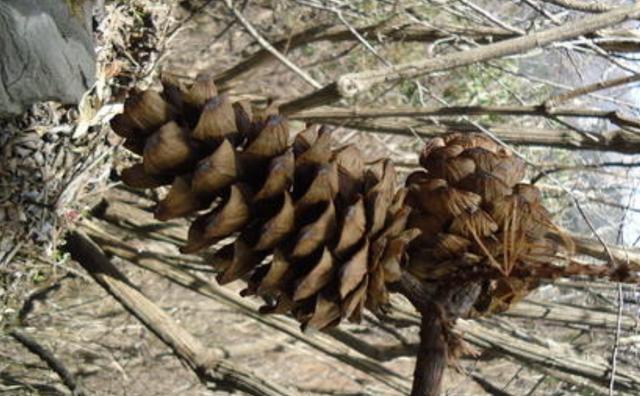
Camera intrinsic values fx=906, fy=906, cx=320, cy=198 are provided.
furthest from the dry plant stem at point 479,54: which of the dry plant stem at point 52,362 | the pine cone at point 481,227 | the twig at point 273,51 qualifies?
the dry plant stem at point 52,362

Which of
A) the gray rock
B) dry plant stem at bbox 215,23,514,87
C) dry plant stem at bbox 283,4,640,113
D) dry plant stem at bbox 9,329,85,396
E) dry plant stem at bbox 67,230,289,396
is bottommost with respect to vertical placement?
dry plant stem at bbox 9,329,85,396

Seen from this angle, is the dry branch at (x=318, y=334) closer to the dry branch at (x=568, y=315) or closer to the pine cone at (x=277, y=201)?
the dry branch at (x=568, y=315)

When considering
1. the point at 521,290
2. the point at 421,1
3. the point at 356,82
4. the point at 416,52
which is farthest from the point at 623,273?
the point at 416,52

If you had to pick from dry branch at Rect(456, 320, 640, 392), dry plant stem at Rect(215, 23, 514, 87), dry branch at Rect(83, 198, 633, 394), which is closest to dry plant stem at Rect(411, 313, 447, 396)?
dry branch at Rect(456, 320, 640, 392)

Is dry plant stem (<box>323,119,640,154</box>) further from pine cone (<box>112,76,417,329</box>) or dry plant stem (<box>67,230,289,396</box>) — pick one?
pine cone (<box>112,76,417,329</box>)

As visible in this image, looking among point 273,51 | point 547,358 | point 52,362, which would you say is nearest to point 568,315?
point 547,358

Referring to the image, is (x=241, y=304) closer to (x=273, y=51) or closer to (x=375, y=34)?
(x=273, y=51)

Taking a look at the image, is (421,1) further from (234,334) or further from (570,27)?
(234,334)
